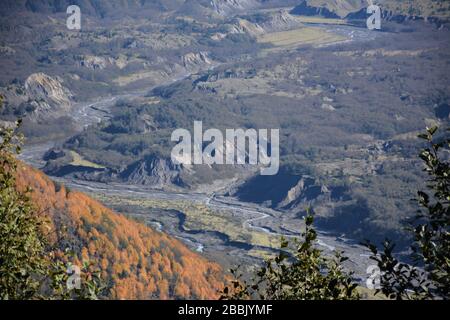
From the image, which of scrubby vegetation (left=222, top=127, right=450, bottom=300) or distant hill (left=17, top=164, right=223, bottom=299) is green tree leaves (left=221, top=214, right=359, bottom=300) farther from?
distant hill (left=17, top=164, right=223, bottom=299)

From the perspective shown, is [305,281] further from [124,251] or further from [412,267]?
[124,251]

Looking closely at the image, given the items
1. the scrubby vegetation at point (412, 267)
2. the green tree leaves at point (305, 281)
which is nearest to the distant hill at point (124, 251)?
the green tree leaves at point (305, 281)

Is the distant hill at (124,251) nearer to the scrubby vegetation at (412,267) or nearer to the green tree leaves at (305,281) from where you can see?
the green tree leaves at (305,281)

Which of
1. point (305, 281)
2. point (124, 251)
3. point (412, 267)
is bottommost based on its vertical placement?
point (124, 251)

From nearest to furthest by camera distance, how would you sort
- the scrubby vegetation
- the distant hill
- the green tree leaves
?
1. the scrubby vegetation
2. the green tree leaves
3. the distant hill

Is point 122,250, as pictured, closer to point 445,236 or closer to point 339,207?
point 445,236

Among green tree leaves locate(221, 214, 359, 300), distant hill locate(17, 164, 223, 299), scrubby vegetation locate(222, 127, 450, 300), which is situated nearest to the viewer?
scrubby vegetation locate(222, 127, 450, 300)

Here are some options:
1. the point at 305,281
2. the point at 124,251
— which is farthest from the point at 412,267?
the point at 124,251

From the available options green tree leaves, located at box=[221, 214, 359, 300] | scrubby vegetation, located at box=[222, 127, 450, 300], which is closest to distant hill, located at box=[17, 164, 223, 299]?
green tree leaves, located at box=[221, 214, 359, 300]
